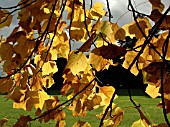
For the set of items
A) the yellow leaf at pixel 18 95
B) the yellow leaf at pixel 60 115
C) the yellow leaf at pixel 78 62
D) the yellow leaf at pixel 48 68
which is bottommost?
the yellow leaf at pixel 60 115

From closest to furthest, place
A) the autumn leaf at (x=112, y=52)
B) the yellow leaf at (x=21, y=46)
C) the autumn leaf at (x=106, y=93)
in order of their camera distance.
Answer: the autumn leaf at (x=112, y=52) < the yellow leaf at (x=21, y=46) < the autumn leaf at (x=106, y=93)

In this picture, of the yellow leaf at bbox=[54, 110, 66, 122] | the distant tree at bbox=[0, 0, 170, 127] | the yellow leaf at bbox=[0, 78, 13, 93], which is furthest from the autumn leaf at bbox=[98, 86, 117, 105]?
the yellow leaf at bbox=[0, 78, 13, 93]

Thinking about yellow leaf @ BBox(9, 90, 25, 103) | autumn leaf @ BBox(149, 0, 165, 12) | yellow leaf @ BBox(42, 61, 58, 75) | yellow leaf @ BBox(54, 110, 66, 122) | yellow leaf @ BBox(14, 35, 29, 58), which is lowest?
yellow leaf @ BBox(54, 110, 66, 122)

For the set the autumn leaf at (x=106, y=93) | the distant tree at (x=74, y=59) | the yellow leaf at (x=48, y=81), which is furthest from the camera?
the yellow leaf at (x=48, y=81)

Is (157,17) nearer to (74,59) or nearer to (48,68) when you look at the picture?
(74,59)

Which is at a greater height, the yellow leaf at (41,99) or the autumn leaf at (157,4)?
the autumn leaf at (157,4)

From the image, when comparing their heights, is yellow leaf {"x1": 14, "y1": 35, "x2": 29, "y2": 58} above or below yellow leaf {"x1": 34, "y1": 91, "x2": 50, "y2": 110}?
above

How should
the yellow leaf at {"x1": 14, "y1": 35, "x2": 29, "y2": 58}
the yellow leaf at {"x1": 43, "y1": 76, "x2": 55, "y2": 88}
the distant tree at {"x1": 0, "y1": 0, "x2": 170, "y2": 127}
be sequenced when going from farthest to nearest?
the yellow leaf at {"x1": 43, "y1": 76, "x2": 55, "y2": 88}, the yellow leaf at {"x1": 14, "y1": 35, "x2": 29, "y2": 58}, the distant tree at {"x1": 0, "y1": 0, "x2": 170, "y2": 127}

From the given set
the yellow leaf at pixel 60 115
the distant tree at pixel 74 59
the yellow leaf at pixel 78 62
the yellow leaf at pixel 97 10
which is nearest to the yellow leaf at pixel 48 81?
the distant tree at pixel 74 59

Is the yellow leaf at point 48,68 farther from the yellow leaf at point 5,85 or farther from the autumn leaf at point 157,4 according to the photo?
the autumn leaf at point 157,4

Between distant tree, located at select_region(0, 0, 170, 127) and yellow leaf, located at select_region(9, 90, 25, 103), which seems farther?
yellow leaf, located at select_region(9, 90, 25, 103)

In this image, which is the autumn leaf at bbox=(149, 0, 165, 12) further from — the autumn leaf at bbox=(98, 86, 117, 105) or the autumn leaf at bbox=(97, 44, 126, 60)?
the autumn leaf at bbox=(98, 86, 117, 105)

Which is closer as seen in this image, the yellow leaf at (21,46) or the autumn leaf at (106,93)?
the yellow leaf at (21,46)

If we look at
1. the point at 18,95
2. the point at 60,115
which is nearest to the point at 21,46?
the point at 18,95
